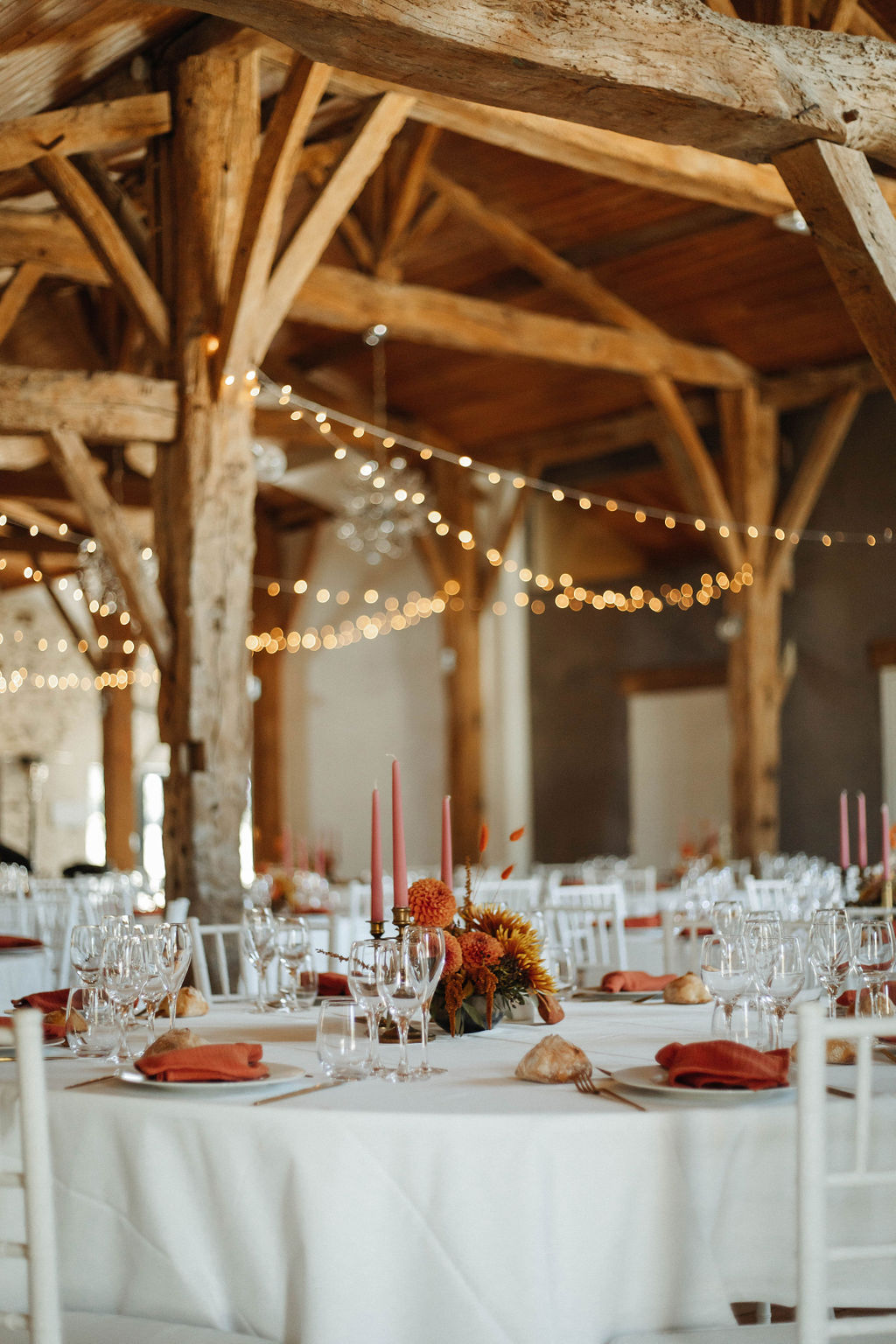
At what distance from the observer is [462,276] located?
383 inches

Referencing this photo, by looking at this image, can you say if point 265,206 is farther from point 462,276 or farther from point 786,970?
point 462,276

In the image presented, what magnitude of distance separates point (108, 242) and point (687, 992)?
424 centimetres

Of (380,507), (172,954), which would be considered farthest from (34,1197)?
(380,507)

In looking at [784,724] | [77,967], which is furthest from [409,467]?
[77,967]

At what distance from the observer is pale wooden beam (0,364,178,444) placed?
220 inches

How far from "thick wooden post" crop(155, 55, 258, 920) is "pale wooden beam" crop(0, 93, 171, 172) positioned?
Answer: 4.2 inches

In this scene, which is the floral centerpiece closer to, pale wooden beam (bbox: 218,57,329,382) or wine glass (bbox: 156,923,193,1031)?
wine glass (bbox: 156,923,193,1031)

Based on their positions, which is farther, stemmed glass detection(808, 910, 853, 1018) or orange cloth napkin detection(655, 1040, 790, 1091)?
stemmed glass detection(808, 910, 853, 1018)

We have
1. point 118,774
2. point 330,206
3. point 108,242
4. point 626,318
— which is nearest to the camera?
point 330,206

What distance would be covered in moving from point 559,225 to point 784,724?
397 cm

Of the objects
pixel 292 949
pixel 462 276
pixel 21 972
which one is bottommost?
pixel 21 972

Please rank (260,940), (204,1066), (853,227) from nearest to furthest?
(204,1066) → (260,940) → (853,227)

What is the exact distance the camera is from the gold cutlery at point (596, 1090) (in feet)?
6.25

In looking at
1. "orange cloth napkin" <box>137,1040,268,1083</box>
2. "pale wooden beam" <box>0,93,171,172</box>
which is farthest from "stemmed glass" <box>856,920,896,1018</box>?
"pale wooden beam" <box>0,93,171,172</box>
